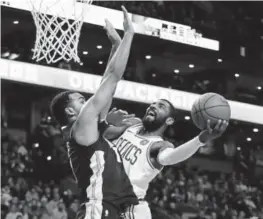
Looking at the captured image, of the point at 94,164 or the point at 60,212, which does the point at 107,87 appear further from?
the point at 60,212

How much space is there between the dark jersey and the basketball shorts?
3 centimetres

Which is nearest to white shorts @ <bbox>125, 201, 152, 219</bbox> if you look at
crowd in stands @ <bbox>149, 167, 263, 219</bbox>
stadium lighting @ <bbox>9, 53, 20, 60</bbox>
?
crowd in stands @ <bbox>149, 167, 263, 219</bbox>

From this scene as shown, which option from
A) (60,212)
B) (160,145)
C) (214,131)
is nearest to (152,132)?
(160,145)

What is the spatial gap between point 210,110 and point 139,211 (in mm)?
1037

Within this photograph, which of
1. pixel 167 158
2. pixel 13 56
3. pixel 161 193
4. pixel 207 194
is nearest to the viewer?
pixel 167 158

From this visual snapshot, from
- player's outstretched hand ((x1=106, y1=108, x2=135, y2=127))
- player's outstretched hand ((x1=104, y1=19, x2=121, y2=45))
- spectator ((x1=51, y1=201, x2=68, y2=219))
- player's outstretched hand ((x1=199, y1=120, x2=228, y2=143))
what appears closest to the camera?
player's outstretched hand ((x1=199, y1=120, x2=228, y2=143))

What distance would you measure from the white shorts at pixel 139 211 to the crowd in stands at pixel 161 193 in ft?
15.9

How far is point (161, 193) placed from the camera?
1234 cm

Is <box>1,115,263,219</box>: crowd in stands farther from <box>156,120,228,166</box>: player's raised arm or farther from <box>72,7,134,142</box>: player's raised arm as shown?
<box>72,7,134,142</box>: player's raised arm

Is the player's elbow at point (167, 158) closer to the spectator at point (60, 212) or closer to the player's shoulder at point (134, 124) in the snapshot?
the player's shoulder at point (134, 124)

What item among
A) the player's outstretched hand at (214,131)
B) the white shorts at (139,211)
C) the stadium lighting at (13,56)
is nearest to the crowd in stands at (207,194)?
the stadium lighting at (13,56)

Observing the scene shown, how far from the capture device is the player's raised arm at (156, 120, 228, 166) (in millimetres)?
3973

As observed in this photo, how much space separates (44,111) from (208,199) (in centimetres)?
430

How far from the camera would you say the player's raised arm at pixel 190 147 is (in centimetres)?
397
